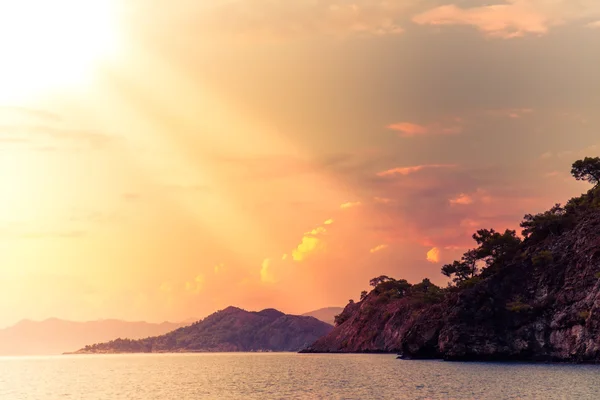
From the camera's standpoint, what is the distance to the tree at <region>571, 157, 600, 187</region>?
190750mm

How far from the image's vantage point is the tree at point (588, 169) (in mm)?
190750

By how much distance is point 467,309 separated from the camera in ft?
529

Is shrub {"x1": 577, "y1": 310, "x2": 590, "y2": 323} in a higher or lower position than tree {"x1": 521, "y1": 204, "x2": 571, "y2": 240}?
lower

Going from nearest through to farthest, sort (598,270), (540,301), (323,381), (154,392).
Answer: (154,392) < (323,381) < (598,270) < (540,301)

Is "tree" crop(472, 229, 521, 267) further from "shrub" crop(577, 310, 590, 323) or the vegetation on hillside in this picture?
"shrub" crop(577, 310, 590, 323)

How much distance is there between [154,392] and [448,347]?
8323 centimetres

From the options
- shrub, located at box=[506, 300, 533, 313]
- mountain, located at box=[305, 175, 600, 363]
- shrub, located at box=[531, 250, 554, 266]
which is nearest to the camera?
mountain, located at box=[305, 175, 600, 363]

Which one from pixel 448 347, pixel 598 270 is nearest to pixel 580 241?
pixel 598 270

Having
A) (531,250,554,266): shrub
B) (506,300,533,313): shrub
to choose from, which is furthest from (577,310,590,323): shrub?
(531,250,554,266): shrub

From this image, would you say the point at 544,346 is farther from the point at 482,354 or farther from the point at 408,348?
the point at 408,348

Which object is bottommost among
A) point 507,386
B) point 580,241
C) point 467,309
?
point 507,386

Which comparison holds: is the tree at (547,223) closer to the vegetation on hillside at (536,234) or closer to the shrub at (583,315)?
the vegetation on hillside at (536,234)

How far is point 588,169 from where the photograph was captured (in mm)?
192125

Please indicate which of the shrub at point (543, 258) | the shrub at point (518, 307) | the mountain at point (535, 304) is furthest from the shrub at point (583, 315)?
the shrub at point (543, 258)
